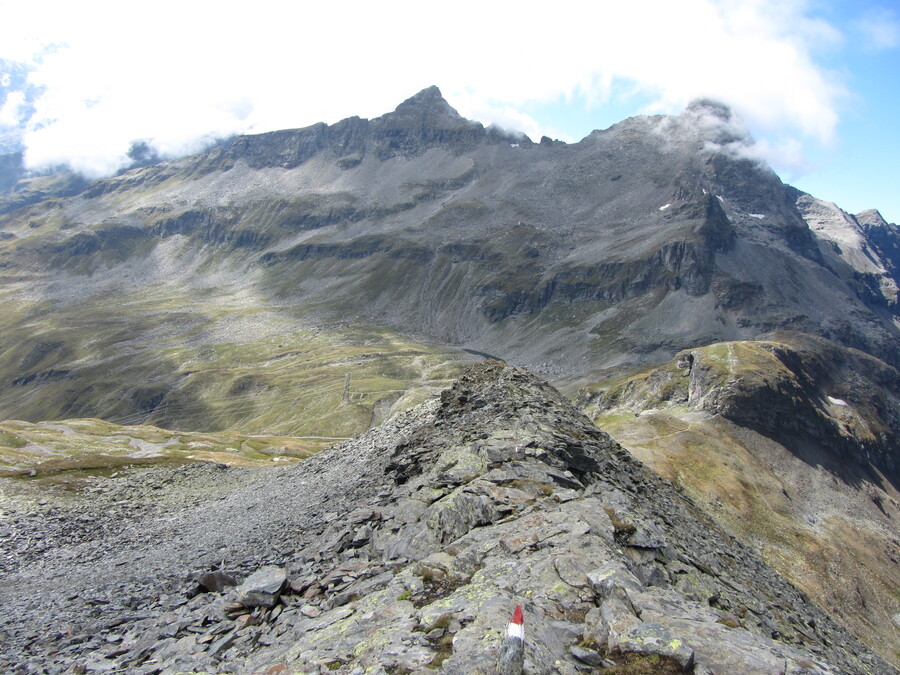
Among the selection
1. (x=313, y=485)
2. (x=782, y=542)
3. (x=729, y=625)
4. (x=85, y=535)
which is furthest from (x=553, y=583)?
(x=782, y=542)

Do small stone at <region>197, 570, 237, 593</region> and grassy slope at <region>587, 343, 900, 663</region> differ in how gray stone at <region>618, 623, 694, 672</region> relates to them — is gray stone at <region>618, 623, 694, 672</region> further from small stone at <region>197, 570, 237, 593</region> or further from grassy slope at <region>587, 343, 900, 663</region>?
grassy slope at <region>587, 343, 900, 663</region>

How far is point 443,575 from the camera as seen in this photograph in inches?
691

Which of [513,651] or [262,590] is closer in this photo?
[513,651]

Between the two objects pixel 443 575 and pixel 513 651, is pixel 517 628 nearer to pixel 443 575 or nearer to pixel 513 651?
pixel 513 651

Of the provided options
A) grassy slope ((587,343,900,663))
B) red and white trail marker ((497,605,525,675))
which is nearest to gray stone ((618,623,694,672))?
red and white trail marker ((497,605,525,675))

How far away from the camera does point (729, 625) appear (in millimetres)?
14867

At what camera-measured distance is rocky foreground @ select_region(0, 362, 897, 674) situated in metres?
13.5

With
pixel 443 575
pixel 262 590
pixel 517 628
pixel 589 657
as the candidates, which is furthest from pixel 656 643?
pixel 262 590

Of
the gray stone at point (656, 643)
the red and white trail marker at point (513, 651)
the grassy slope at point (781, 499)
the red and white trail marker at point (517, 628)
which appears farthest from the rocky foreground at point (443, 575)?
the grassy slope at point (781, 499)

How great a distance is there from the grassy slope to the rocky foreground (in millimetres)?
66558

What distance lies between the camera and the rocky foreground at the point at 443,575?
532 inches

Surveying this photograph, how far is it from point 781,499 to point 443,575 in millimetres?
121037

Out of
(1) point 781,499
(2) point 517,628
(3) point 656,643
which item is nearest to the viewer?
(2) point 517,628

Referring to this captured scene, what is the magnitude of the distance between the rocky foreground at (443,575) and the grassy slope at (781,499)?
66558 millimetres
